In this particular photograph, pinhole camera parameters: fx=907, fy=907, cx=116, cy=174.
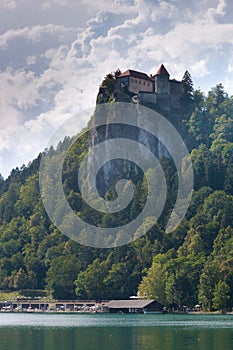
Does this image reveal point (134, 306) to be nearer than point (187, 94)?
Yes

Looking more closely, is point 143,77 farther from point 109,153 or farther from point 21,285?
point 21,285

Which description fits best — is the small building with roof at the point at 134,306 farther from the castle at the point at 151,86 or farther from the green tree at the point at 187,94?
the green tree at the point at 187,94

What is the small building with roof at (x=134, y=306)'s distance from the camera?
5285 inches

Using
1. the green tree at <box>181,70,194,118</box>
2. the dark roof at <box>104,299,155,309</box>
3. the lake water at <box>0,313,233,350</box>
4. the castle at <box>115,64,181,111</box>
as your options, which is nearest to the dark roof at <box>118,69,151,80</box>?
the castle at <box>115,64,181,111</box>

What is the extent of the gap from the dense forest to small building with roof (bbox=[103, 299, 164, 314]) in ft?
7.12

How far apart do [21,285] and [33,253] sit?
12383 mm

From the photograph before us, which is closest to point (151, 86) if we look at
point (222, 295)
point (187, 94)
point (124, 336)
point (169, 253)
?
point (187, 94)

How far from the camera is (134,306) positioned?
135500 mm

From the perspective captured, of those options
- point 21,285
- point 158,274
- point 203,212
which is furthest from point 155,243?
point 21,285

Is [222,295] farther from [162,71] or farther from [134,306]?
[162,71]

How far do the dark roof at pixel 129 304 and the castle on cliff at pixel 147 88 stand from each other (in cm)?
5064

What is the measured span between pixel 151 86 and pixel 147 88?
1.21m

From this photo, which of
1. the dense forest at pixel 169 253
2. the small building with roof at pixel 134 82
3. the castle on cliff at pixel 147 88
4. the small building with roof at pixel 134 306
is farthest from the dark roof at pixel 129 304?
the small building with roof at pixel 134 82

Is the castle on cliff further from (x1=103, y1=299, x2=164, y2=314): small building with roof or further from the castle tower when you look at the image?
(x1=103, y1=299, x2=164, y2=314): small building with roof
